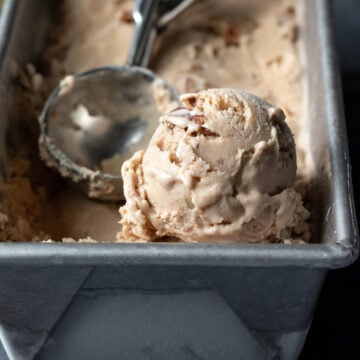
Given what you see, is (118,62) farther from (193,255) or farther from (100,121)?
(193,255)

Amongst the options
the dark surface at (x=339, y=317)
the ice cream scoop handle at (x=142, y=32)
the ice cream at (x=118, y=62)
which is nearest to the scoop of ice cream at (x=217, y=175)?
the ice cream at (x=118, y=62)

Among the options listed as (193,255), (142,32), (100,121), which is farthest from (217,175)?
(142,32)

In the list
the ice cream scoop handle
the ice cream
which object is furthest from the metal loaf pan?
the ice cream scoop handle

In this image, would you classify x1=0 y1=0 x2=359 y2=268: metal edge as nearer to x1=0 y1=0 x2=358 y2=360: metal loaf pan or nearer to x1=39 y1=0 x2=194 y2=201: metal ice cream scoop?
x1=0 y1=0 x2=358 y2=360: metal loaf pan

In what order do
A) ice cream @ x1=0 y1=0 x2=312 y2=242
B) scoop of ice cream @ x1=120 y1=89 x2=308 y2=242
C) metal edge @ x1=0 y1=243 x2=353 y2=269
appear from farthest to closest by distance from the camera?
ice cream @ x1=0 y1=0 x2=312 y2=242, scoop of ice cream @ x1=120 y1=89 x2=308 y2=242, metal edge @ x1=0 y1=243 x2=353 y2=269

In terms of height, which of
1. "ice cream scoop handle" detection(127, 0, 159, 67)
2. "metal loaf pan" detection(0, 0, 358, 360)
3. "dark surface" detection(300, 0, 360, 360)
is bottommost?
"dark surface" detection(300, 0, 360, 360)

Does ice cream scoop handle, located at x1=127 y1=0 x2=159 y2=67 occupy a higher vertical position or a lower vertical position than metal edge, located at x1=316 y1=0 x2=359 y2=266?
higher
